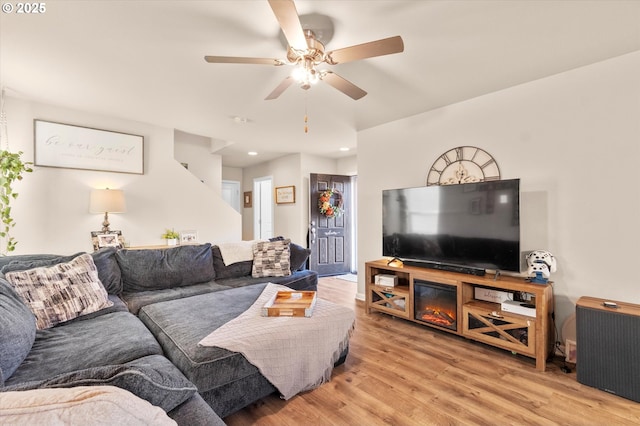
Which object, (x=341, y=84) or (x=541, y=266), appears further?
(x=541, y=266)

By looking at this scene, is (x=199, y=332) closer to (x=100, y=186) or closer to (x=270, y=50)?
(x=270, y=50)

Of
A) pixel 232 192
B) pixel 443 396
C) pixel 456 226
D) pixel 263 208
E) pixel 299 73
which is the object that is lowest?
pixel 443 396

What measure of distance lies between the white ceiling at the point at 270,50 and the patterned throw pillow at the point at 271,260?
61.8 inches

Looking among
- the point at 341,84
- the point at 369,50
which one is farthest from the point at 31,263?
the point at 369,50

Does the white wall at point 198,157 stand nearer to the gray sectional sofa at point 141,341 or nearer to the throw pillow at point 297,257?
the throw pillow at point 297,257

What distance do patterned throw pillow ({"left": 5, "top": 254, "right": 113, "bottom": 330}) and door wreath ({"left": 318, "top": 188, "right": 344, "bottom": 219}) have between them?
3.64 metres

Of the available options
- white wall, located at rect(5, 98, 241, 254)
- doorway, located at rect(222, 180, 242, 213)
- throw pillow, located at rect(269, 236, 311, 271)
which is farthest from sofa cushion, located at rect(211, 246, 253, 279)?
doorway, located at rect(222, 180, 242, 213)

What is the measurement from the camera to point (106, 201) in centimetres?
334

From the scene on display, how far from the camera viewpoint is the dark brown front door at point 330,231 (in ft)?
17.5

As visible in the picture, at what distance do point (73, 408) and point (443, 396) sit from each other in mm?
2017

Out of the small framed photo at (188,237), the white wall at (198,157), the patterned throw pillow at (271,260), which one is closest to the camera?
the patterned throw pillow at (271,260)

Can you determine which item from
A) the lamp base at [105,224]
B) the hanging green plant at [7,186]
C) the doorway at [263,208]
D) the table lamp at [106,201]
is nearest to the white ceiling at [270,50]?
the hanging green plant at [7,186]

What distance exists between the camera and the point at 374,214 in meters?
3.80

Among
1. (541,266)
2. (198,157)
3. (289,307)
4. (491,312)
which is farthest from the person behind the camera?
(198,157)
